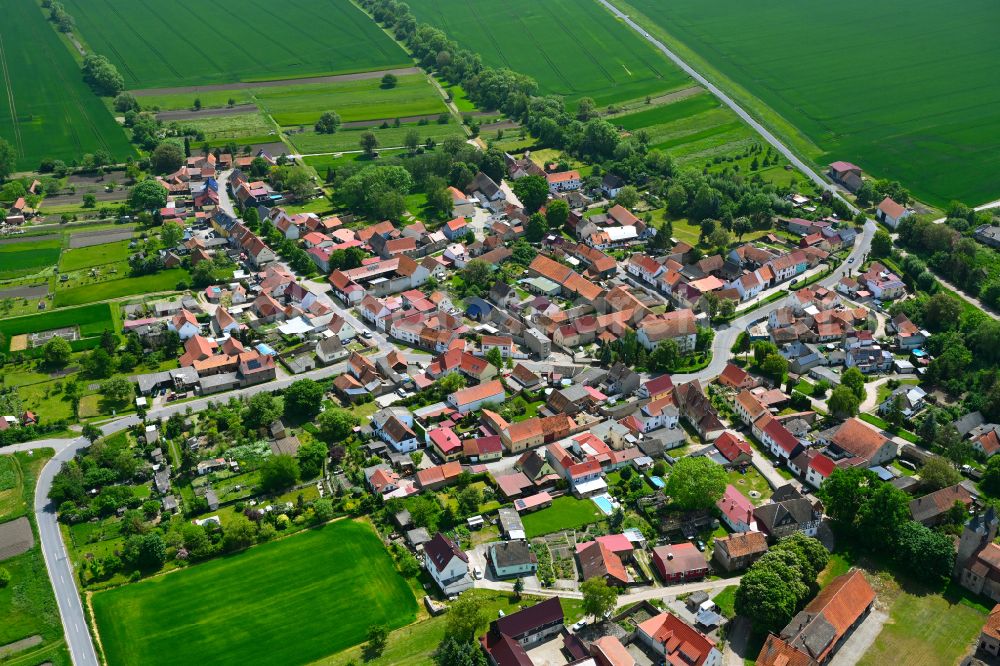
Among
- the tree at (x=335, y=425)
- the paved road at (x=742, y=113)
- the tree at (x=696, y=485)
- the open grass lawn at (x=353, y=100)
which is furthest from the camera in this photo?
the open grass lawn at (x=353, y=100)

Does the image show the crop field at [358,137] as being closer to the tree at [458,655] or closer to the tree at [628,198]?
the tree at [628,198]

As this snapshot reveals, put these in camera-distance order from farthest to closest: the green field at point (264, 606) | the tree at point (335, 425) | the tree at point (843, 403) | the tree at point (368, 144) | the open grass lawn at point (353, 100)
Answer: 1. the open grass lawn at point (353, 100)
2. the tree at point (368, 144)
3. the tree at point (843, 403)
4. the tree at point (335, 425)
5. the green field at point (264, 606)

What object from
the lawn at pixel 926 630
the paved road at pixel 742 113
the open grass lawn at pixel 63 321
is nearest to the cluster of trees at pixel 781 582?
the lawn at pixel 926 630

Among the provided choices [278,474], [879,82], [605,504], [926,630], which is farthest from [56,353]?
[879,82]

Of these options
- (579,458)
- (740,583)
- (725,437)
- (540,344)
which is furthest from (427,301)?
(740,583)

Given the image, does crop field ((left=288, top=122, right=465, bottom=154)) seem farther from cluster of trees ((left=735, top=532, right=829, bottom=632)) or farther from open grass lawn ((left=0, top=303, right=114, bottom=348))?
cluster of trees ((left=735, top=532, right=829, bottom=632))

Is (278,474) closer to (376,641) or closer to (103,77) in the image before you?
(376,641)

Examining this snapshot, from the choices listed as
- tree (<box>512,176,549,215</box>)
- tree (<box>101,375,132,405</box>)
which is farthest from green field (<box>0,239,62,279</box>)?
tree (<box>512,176,549,215</box>)
